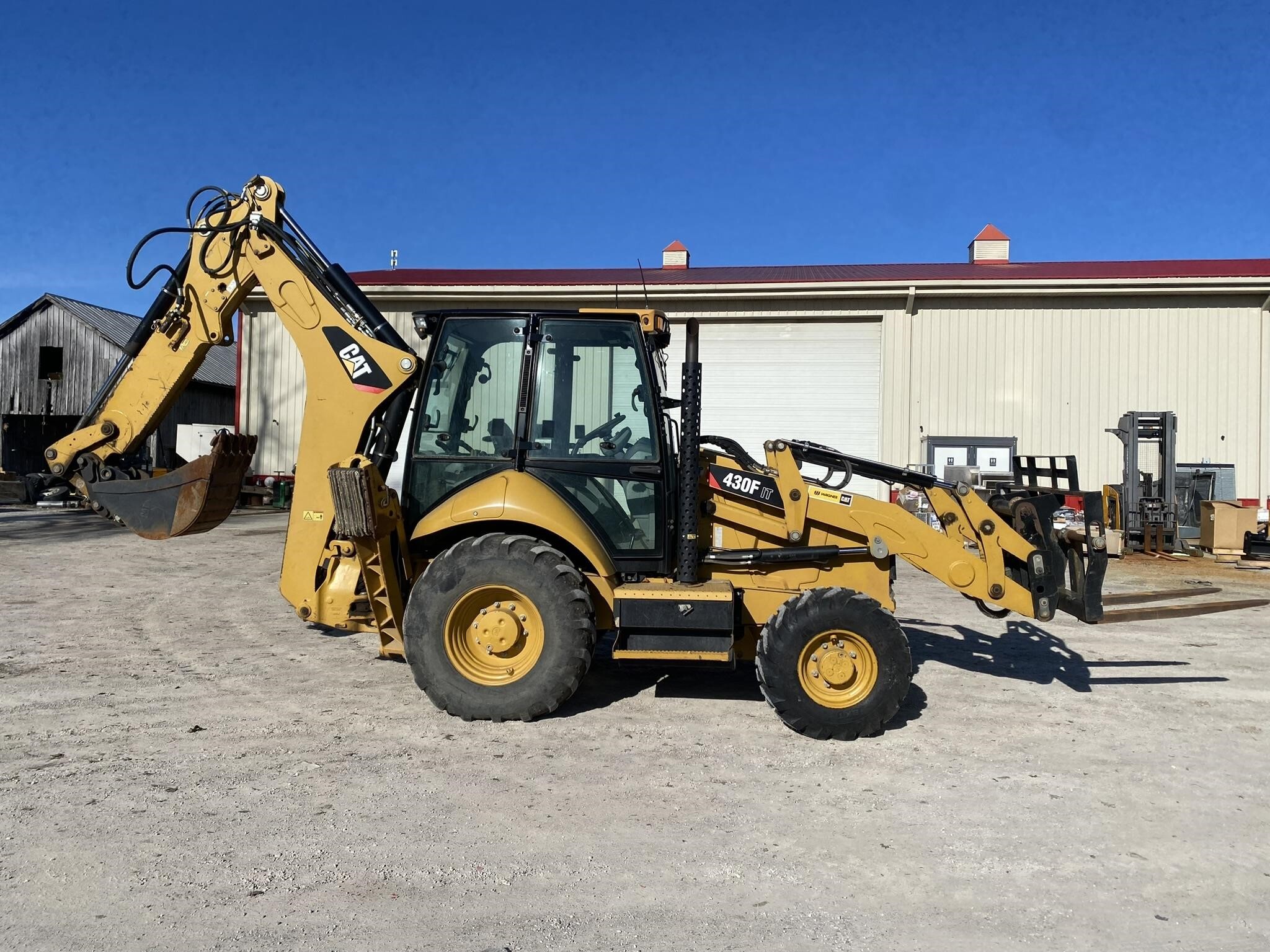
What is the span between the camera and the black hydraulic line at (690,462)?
4926 mm

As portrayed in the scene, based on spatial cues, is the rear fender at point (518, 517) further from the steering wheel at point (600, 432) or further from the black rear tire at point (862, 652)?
the black rear tire at point (862, 652)

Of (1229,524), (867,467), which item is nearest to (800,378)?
(1229,524)

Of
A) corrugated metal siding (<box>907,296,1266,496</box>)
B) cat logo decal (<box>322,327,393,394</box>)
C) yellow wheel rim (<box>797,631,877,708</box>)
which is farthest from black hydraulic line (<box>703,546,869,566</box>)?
corrugated metal siding (<box>907,296,1266,496</box>)

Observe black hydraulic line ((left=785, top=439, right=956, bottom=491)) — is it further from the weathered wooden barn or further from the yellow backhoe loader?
the weathered wooden barn

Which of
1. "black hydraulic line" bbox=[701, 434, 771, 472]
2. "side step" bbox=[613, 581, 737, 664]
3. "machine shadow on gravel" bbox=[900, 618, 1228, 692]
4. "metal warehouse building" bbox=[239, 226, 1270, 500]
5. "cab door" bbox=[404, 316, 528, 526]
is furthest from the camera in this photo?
"metal warehouse building" bbox=[239, 226, 1270, 500]

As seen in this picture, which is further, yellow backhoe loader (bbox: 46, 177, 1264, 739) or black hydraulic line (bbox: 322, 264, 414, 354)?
black hydraulic line (bbox: 322, 264, 414, 354)

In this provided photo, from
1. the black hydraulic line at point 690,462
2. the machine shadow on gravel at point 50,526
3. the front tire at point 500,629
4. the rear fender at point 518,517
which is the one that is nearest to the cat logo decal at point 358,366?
the rear fender at point 518,517

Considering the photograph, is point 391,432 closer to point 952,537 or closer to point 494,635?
point 494,635

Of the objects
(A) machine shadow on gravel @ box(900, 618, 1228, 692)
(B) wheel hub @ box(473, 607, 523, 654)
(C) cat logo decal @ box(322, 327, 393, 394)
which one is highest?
(C) cat logo decal @ box(322, 327, 393, 394)

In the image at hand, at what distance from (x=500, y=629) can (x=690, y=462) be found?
1427mm

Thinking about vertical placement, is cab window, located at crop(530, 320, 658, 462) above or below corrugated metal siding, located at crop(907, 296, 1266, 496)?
below

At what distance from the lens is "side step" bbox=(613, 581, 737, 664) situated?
16.0ft

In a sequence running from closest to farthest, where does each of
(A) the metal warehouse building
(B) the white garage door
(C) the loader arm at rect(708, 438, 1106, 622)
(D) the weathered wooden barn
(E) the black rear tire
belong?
(E) the black rear tire < (C) the loader arm at rect(708, 438, 1106, 622) < (A) the metal warehouse building < (B) the white garage door < (D) the weathered wooden barn

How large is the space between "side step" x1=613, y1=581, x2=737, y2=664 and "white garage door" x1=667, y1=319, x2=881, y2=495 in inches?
499
